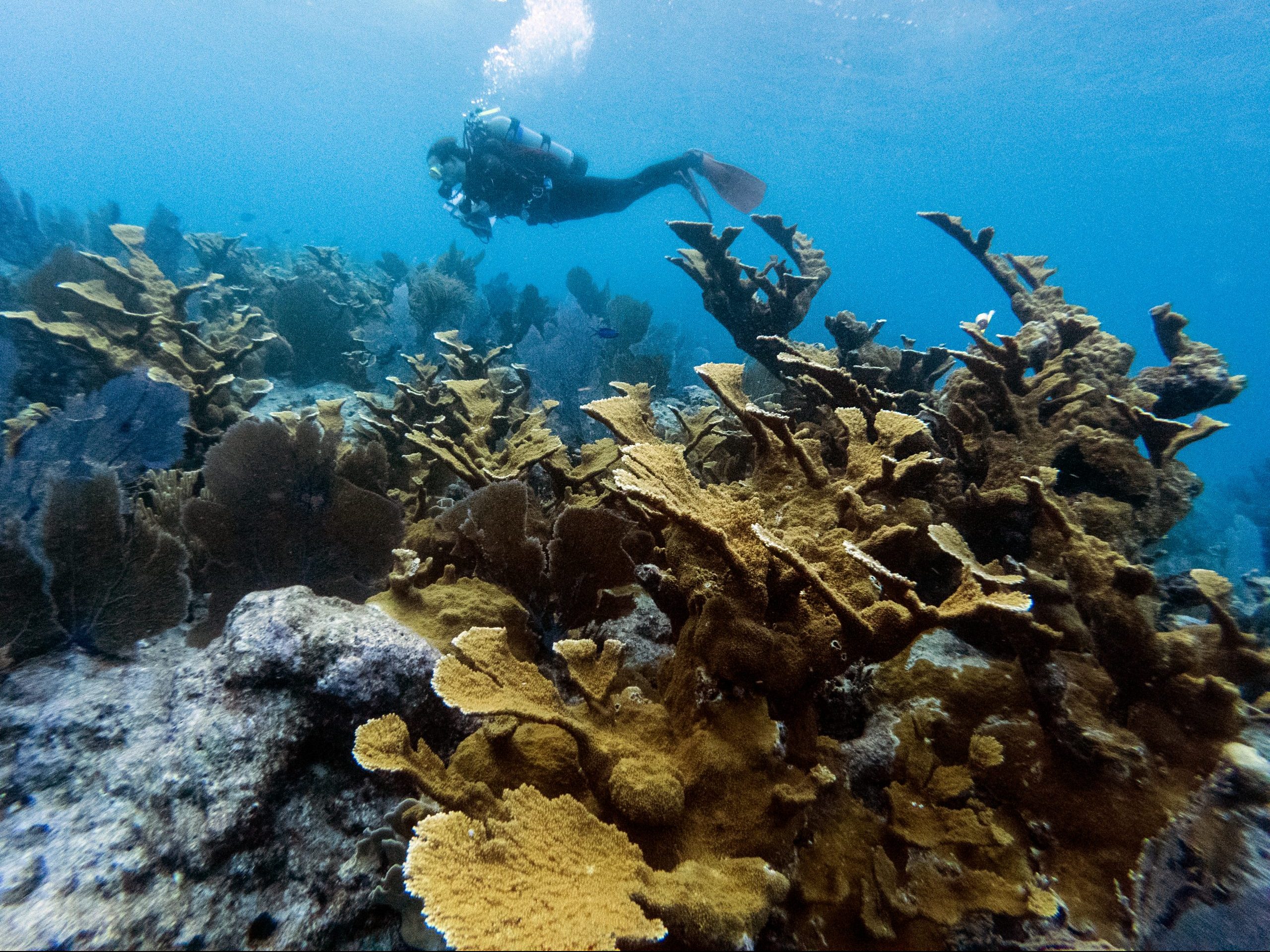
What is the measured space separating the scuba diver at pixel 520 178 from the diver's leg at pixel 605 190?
2cm

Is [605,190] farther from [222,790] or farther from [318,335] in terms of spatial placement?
[222,790]

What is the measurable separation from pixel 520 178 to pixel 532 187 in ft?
1.00

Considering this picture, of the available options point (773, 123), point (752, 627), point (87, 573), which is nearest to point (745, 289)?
point (752, 627)

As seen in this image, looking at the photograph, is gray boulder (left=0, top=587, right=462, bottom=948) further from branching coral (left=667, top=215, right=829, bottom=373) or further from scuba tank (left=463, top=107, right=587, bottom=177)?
scuba tank (left=463, top=107, right=587, bottom=177)

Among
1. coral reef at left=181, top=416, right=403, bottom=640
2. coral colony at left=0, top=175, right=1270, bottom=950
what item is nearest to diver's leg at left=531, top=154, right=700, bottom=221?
coral colony at left=0, top=175, right=1270, bottom=950

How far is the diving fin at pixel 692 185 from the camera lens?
1195 cm

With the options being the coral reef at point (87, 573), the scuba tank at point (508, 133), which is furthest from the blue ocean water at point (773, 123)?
the coral reef at point (87, 573)

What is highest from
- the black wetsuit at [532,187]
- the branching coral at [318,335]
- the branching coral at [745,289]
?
the black wetsuit at [532,187]

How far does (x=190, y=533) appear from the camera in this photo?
267 centimetres

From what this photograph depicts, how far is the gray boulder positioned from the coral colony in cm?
12

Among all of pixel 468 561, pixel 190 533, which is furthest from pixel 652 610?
pixel 190 533

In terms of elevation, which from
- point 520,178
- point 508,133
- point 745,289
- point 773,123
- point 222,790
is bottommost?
→ point 222,790

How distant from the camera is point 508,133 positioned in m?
10.9

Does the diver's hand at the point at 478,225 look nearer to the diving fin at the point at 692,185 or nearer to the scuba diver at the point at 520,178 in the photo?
the scuba diver at the point at 520,178
